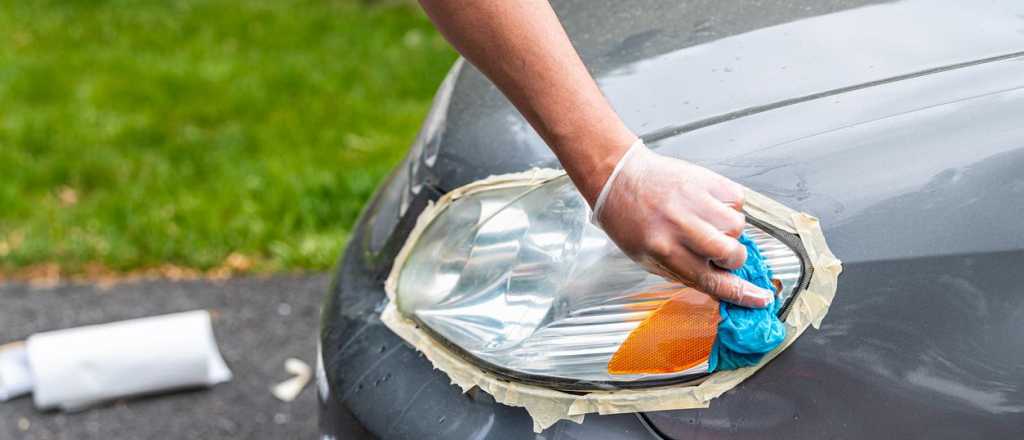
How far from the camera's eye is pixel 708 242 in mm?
1350

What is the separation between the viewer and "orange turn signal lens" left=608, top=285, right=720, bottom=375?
1.48m

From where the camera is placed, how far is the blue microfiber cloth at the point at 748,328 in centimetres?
141

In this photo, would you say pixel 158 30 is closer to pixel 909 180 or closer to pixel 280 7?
pixel 280 7

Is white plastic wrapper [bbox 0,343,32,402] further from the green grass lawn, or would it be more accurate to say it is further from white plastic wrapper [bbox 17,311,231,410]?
the green grass lawn

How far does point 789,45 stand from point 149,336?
6.82 ft

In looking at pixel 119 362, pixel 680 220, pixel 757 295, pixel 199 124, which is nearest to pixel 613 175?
pixel 680 220

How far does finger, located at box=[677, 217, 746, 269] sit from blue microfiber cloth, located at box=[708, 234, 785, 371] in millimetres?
64

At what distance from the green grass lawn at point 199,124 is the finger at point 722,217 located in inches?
105

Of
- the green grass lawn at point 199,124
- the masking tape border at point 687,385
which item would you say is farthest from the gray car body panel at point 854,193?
the green grass lawn at point 199,124

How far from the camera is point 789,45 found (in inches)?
69.4

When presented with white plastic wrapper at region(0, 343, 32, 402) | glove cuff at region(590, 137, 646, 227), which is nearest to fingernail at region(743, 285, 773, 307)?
glove cuff at region(590, 137, 646, 227)

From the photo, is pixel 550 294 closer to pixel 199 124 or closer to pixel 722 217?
pixel 722 217

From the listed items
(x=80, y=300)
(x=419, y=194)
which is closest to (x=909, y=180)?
(x=419, y=194)

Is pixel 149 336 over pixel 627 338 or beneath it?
beneath
